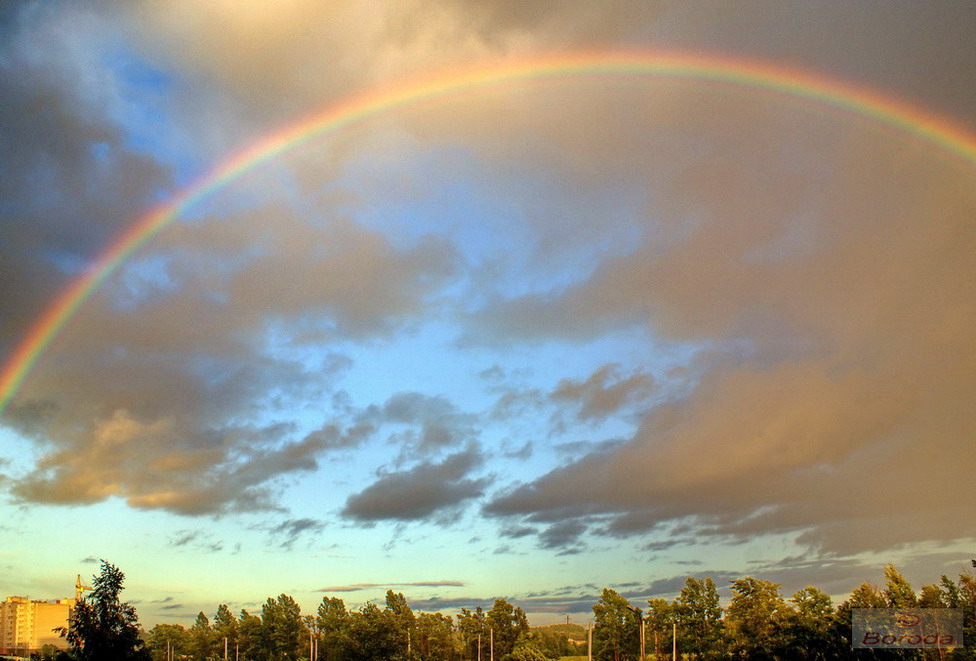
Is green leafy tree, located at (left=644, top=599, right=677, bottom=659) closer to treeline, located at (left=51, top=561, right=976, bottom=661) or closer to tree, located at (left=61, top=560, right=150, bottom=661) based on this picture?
treeline, located at (left=51, top=561, right=976, bottom=661)

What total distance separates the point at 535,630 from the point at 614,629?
19.3 meters

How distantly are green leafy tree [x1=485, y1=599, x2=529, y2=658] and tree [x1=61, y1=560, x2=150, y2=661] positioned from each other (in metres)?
77.8

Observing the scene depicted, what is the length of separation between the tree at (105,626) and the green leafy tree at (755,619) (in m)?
50.7

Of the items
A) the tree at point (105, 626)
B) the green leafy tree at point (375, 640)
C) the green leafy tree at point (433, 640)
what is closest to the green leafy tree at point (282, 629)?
the green leafy tree at point (433, 640)

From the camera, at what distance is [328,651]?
111750mm

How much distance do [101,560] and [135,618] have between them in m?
3.13

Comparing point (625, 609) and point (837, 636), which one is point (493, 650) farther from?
point (837, 636)

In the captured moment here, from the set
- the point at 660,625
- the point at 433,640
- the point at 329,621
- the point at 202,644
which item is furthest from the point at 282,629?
the point at 660,625

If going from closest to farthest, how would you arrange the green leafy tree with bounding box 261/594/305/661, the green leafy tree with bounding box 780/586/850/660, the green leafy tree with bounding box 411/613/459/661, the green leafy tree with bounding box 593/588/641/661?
the green leafy tree with bounding box 780/586/850/660, the green leafy tree with bounding box 593/588/641/661, the green leafy tree with bounding box 411/613/459/661, the green leafy tree with bounding box 261/594/305/661

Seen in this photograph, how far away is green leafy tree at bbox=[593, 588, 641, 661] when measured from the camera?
93.7 metres

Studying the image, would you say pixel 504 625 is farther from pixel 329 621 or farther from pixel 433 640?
pixel 329 621

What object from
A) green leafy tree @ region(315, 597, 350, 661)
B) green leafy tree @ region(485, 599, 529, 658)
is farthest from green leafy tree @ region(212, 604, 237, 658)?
green leafy tree @ region(485, 599, 529, 658)

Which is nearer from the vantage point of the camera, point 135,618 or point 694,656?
point 135,618

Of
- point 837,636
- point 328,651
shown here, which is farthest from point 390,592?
point 837,636
